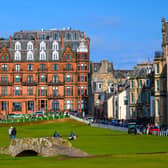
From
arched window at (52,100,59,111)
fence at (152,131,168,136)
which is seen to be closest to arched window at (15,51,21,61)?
arched window at (52,100,59,111)

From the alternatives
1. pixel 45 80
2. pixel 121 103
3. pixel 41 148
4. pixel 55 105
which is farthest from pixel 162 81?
pixel 41 148

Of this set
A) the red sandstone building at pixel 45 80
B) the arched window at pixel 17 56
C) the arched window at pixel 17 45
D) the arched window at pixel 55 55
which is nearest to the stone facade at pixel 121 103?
the red sandstone building at pixel 45 80

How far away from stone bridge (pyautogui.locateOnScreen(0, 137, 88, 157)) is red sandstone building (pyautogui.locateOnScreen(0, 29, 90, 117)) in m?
114

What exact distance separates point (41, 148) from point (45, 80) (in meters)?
118

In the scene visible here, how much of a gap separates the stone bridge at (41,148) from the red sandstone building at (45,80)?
114205 mm

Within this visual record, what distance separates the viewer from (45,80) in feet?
550

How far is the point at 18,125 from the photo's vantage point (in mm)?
133375

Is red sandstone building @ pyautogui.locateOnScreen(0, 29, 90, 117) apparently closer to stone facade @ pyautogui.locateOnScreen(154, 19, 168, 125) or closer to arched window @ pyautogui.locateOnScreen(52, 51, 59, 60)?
arched window @ pyautogui.locateOnScreen(52, 51, 59, 60)

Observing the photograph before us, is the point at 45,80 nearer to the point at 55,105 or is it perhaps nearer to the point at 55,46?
the point at 55,105

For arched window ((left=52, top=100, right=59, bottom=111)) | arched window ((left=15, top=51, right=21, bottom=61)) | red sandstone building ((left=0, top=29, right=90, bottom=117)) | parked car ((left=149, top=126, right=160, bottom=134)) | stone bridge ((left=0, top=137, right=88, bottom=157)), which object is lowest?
stone bridge ((left=0, top=137, right=88, bottom=157))

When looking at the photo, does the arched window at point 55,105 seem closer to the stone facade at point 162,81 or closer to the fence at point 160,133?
the stone facade at point 162,81

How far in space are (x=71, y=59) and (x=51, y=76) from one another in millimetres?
7249

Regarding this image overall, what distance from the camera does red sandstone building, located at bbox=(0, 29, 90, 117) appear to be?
166m

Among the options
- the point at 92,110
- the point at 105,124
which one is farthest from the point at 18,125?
the point at 92,110
